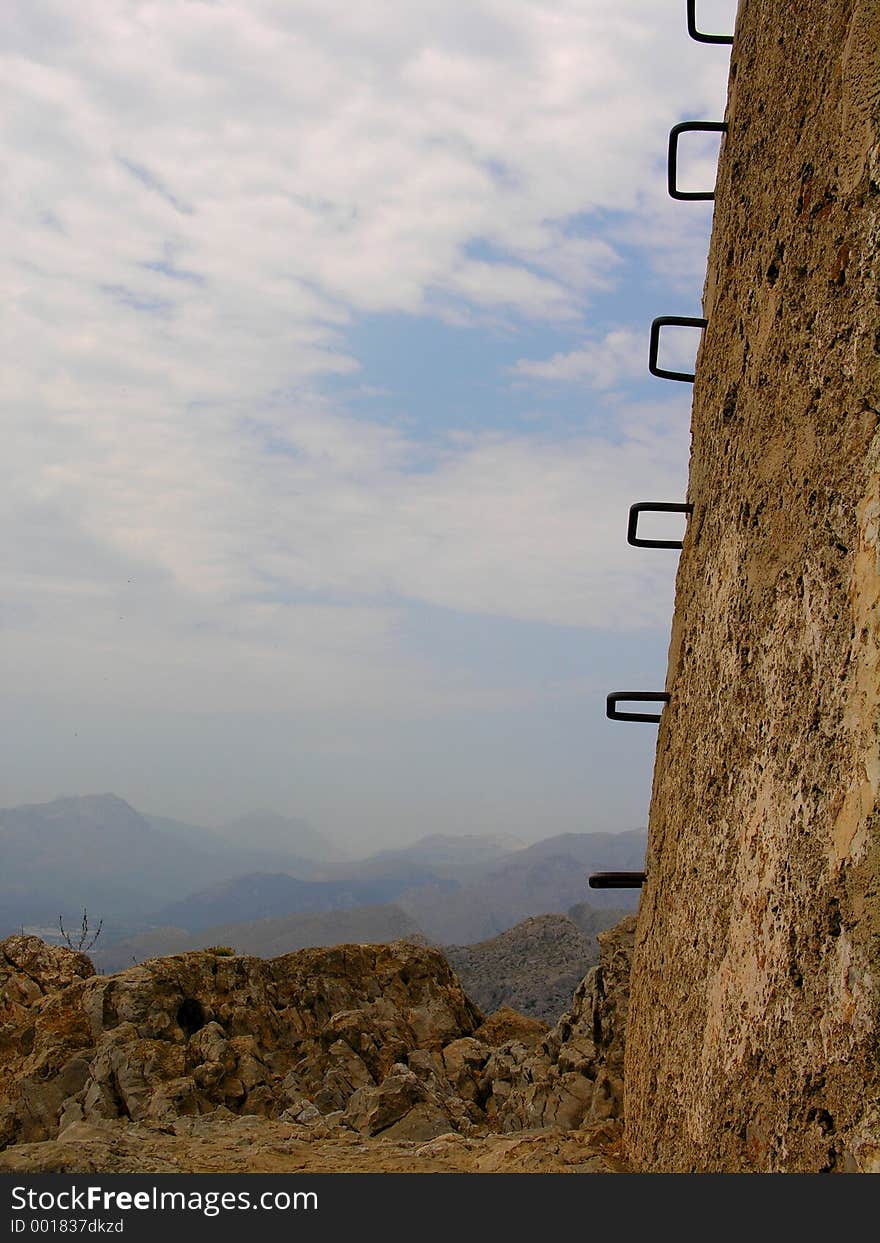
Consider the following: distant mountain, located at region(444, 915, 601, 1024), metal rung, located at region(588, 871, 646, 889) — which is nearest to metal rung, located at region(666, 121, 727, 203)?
metal rung, located at region(588, 871, 646, 889)

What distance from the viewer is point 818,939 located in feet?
6.39

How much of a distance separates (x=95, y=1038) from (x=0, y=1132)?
33.6 inches

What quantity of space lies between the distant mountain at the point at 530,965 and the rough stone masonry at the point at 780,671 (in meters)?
9.70

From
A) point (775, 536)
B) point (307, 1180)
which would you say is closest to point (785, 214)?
point (775, 536)

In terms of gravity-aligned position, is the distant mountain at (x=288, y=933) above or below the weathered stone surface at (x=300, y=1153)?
below

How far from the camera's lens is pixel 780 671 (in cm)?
234

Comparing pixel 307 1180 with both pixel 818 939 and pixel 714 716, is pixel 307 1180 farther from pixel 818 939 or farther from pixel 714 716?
pixel 714 716

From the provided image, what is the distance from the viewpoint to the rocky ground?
3.76 meters

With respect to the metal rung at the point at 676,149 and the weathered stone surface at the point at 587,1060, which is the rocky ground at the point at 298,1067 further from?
the metal rung at the point at 676,149

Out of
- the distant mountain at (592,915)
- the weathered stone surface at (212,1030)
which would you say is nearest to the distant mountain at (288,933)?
the distant mountain at (592,915)

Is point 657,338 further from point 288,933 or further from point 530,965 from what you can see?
point 288,933

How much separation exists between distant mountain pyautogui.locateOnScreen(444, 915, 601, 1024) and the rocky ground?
5.35 metres

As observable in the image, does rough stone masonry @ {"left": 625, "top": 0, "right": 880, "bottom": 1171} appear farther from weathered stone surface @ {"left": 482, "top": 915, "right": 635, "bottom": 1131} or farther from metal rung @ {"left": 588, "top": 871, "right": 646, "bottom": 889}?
weathered stone surface @ {"left": 482, "top": 915, "right": 635, "bottom": 1131}

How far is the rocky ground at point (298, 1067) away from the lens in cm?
376
